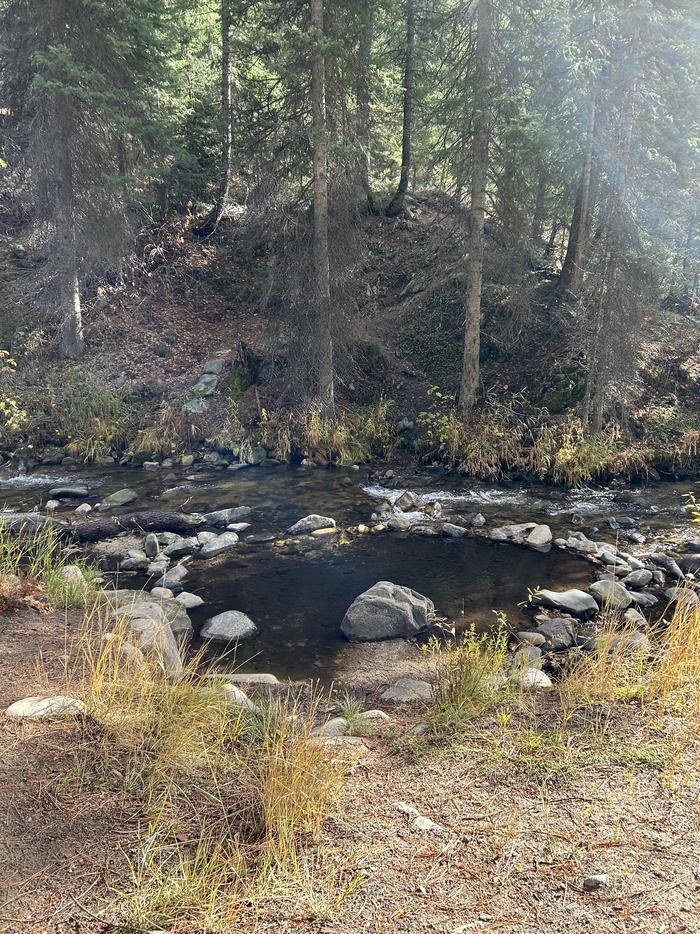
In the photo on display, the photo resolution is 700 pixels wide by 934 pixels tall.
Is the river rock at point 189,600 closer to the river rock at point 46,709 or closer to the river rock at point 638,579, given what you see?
the river rock at point 46,709

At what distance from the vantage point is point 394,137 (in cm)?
2438

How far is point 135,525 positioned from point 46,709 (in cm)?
668

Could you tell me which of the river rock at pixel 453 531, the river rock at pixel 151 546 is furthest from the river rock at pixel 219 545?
the river rock at pixel 453 531

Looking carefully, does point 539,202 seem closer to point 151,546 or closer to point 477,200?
point 477,200

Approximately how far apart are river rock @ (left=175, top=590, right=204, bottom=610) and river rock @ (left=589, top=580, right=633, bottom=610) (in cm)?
498

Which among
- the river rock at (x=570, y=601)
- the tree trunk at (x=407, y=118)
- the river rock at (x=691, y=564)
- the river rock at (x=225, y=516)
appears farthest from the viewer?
the tree trunk at (x=407, y=118)

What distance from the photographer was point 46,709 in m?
3.63

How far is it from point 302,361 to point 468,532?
705cm

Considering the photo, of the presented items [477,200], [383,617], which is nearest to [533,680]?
[383,617]

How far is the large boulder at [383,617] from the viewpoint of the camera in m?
6.80

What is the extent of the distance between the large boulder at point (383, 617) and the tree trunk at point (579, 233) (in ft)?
35.0

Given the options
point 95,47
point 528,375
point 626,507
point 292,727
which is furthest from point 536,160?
point 292,727

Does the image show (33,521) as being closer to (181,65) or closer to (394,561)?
(394,561)

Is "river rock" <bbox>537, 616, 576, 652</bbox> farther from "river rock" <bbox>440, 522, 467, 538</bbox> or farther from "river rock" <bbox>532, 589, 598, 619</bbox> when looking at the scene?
"river rock" <bbox>440, 522, 467, 538</bbox>
